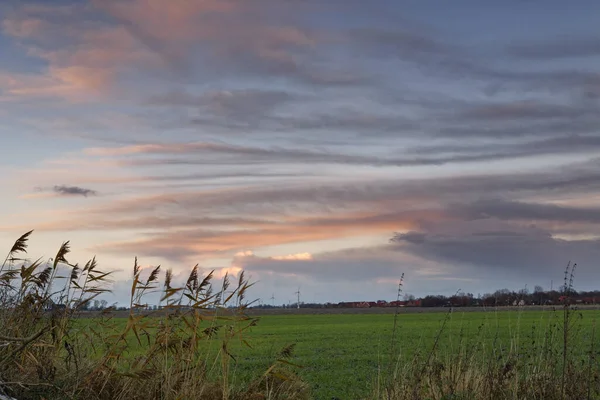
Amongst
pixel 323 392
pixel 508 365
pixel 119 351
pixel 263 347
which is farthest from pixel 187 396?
pixel 263 347

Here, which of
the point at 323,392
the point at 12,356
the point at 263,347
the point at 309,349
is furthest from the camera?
the point at 263,347

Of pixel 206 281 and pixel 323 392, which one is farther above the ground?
pixel 206 281

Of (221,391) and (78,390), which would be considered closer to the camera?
(78,390)

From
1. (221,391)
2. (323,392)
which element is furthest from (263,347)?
(221,391)

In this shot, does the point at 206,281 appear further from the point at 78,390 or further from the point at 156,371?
the point at 78,390

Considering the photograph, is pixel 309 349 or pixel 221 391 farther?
pixel 309 349

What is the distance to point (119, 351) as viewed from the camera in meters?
10.1

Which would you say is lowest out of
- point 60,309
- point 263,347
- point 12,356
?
point 263,347

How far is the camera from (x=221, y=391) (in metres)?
10.3

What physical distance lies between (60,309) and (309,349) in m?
21.2

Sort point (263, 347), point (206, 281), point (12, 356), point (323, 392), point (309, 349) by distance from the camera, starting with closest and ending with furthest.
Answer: point (12, 356) → point (206, 281) → point (323, 392) → point (309, 349) → point (263, 347)

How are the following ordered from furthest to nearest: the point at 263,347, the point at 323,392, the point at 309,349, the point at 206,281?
the point at 263,347 → the point at 309,349 → the point at 323,392 → the point at 206,281

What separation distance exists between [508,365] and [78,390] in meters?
6.85

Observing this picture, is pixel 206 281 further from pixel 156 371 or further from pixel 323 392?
pixel 323 392
